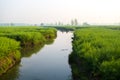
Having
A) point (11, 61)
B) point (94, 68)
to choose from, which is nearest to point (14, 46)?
point (11, 61)

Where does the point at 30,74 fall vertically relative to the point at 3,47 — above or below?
below

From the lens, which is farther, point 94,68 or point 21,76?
point 21,76

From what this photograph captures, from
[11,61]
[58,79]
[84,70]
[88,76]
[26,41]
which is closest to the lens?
[88,76]

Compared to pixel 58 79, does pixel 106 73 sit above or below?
above

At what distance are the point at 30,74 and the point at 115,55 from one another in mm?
7219

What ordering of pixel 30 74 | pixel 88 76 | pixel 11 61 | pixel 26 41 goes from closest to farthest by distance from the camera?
pixel 88 76 → pixel 30 74 → pixel 11 61 → pixel 26 41

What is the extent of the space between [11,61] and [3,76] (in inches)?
124

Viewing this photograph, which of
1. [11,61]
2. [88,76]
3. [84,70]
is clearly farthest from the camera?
[11,61]

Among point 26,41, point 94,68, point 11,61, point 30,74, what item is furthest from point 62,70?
point 26,41

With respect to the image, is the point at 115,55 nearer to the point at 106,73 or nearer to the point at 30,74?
the point at 106,73

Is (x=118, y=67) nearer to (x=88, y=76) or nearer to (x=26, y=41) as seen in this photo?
(x=88, y=76)

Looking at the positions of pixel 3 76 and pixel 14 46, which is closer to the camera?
pixel 3 76

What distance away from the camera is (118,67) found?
10.8 meters

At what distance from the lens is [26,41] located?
32.5 meters
